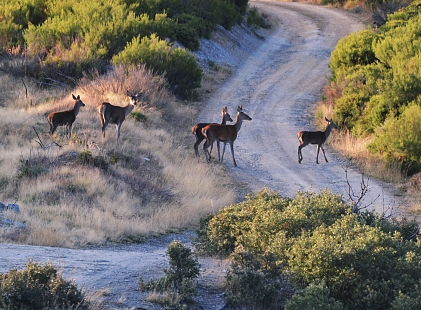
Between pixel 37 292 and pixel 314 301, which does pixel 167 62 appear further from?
pixel 37 292

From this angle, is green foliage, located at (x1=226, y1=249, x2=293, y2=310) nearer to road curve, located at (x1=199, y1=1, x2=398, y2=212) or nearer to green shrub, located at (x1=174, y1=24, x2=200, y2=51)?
road curve, located at (x1=199, y1=1, x2=398, y2=212)

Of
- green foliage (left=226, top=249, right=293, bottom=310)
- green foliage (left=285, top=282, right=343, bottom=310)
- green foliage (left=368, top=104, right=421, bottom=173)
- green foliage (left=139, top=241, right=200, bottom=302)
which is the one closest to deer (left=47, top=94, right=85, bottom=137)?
green foliage (left=368, top=104, right=421, bottom=173)

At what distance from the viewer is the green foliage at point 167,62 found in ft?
82.6

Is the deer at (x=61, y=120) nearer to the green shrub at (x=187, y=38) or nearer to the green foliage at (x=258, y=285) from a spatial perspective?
the green foliage at (x=258, y=285)

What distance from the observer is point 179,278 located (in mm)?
8203

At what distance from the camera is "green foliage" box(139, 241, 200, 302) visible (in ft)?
26.0

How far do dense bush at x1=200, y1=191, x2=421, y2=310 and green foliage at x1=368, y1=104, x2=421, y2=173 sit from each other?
9.56 meters

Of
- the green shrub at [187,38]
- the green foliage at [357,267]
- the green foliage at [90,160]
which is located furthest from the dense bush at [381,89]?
the green foliage at [357,267]

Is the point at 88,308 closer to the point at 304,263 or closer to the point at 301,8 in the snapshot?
the point at 304,263

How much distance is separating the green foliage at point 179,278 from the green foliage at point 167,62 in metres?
16.9

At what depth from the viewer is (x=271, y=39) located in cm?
4022

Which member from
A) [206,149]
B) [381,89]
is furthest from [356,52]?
[206,149]

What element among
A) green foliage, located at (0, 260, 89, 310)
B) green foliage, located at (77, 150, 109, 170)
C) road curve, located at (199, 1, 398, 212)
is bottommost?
road curve, located at (199, 1, 398, 212)

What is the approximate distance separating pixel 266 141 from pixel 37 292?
1545cm
